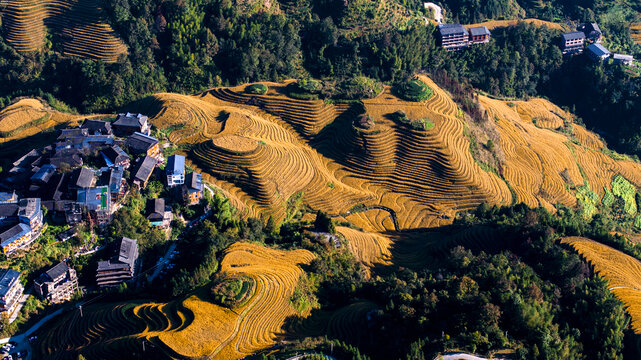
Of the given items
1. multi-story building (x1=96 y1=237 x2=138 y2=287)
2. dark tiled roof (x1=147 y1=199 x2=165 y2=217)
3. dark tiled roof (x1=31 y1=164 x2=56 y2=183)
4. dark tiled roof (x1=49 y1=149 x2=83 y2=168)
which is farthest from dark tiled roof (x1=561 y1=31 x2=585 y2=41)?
dark tiled roof (x1=31 y1=164 x2=56 y2=183)

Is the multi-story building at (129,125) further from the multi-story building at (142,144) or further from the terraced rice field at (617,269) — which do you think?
the terraced rice field at (617,269)

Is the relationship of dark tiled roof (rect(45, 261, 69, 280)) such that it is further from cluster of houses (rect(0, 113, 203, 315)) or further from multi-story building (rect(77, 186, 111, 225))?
multi-story building (rect(77, 186, 111, 225))

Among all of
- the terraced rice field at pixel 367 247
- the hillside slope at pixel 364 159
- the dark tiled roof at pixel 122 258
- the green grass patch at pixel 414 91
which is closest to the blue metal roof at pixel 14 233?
the dark tiled roof at pixel 122 258

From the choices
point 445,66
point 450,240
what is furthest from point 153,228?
point 445,66

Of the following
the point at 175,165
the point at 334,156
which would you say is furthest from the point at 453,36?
the point at 175,165

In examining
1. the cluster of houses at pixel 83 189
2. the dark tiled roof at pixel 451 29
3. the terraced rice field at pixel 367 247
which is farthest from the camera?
the dark tiled roof at pixel 451 29

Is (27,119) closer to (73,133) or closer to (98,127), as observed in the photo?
(73,133)
